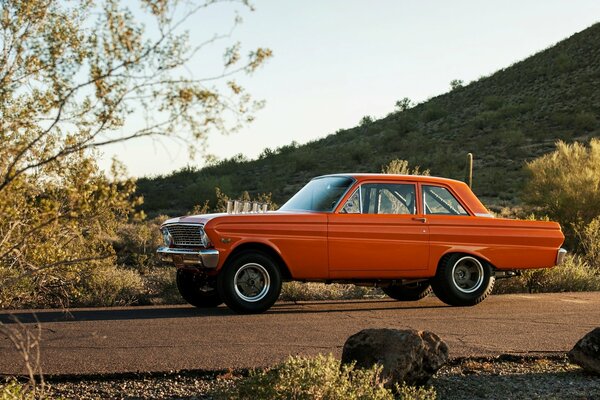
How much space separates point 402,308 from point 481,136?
4275 centimetres

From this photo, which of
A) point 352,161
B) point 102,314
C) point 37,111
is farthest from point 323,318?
point 352,161

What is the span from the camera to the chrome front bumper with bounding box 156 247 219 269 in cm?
1263

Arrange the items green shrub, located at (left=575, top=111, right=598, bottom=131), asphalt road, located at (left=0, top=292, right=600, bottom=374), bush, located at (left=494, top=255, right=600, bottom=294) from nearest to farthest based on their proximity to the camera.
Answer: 1. asphalt road, located at (left=0, top=292, right=600, bottom=374)
2. bush, located at (left=494, top=255, right=600, bottom=294)
3. green shrub, located at (left=575, top=111, right=598, bottom=131)

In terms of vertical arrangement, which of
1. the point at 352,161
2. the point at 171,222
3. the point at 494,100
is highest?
the point at 494,100

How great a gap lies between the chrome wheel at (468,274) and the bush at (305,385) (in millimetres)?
7467

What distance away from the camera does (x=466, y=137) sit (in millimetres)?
56125

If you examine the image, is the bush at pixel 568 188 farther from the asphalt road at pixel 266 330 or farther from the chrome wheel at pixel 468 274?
the asphalt road at pixel 266 330

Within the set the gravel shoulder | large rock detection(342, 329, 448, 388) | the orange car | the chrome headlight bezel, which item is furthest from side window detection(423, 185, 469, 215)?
large rock detection(342, 329, 448, 388)

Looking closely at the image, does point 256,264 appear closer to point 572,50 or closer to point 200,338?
point 200,338

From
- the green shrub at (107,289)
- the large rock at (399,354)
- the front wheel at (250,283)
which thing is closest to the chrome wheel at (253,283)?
the front wheel at (250,283)

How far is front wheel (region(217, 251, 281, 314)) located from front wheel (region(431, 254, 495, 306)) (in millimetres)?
2598

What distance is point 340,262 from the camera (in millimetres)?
13469

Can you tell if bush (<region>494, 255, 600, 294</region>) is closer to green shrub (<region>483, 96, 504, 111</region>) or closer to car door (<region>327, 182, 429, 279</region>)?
car door (<region>327, 182, 429, 279</region>)

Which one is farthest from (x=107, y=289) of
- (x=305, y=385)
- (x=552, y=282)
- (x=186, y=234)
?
(x=305, y=385)
